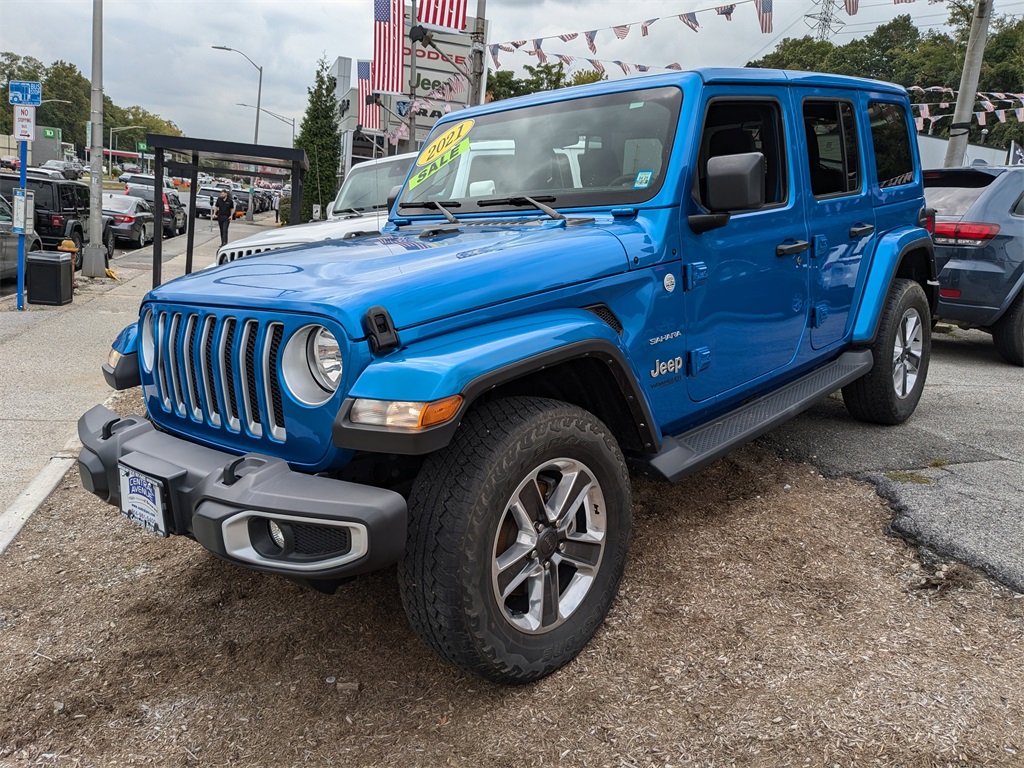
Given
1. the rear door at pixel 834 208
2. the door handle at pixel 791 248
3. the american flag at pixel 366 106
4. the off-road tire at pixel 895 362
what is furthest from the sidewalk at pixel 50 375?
the american flag at pixel 366 106

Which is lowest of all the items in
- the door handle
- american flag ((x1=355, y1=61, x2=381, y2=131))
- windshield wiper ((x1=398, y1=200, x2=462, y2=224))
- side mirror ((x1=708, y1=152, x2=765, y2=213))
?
the door handle

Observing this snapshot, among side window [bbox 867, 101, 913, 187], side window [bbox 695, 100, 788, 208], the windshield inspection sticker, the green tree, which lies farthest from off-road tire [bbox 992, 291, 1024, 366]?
the green tree

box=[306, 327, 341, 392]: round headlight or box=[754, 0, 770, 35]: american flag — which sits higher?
box=[754, 0, 770, 35]: american flag

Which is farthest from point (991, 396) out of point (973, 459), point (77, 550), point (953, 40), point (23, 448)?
point (953, 40)

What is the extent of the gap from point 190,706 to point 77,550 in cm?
155

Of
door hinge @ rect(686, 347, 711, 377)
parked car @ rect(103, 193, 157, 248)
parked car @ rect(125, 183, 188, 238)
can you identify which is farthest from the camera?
parked car @ rect(125, 183, 188, 238)

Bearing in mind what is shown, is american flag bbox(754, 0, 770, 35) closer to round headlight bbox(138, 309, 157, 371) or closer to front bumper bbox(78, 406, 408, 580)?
round headlight bbox(138, 309, 157, 371)

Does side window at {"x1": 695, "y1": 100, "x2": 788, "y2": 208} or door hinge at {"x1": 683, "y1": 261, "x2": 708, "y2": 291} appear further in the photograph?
side window at {"x1": 695, "y1": 100, "x2": 788, "y2": 208}

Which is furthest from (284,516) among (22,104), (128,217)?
(128,217)

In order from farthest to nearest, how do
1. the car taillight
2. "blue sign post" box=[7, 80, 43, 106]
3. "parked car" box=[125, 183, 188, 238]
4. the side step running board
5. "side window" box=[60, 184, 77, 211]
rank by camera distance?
1. "parked car" box=[125, 183, 188, 238]
2. "side window" box=[60, 184, 77, 211]
3. "blue sign post" box=[7, 80, 43, 106]
4. the car taillight
5. the side step running board

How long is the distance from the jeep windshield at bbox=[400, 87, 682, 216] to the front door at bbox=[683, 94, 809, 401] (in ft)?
0.74

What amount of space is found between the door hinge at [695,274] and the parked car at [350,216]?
4.01m

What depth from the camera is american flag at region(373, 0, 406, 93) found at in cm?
1936

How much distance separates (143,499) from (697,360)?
2150 millimetres
